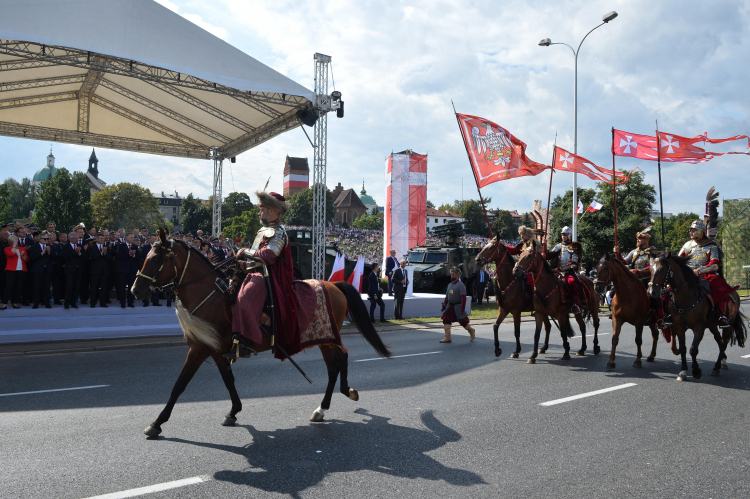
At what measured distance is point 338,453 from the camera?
4645mm

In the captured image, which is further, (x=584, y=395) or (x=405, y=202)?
(x=405, y=202)

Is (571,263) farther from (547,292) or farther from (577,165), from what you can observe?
(577,165)

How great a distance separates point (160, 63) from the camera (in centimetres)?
1170

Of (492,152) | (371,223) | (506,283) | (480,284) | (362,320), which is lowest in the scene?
(362,320)

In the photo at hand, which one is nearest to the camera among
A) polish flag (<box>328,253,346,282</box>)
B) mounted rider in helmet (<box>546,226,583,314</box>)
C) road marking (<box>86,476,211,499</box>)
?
road marking (<box>86,476,211,499</box>)

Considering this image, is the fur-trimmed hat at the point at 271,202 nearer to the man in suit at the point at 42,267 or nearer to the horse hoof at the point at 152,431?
the horse hoof at the point at 152,431

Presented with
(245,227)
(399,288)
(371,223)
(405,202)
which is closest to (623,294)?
(399,288)

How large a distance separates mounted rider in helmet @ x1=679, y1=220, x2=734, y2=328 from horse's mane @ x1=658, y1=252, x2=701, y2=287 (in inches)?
7.2

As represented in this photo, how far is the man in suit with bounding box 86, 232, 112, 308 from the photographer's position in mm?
12586

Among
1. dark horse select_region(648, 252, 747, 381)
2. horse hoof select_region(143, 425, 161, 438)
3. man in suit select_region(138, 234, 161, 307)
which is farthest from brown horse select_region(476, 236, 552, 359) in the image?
man in suit select_region(138, 234, 161, 307)

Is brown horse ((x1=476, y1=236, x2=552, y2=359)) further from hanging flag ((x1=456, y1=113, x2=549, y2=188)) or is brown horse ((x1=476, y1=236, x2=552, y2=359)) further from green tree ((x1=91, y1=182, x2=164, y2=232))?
green tree ((x1=91, y1=182, x2=164, y2=232))

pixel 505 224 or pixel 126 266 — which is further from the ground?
Result: pixel 505 224

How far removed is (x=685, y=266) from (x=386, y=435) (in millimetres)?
6176

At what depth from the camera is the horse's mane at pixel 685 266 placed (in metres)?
8.12
